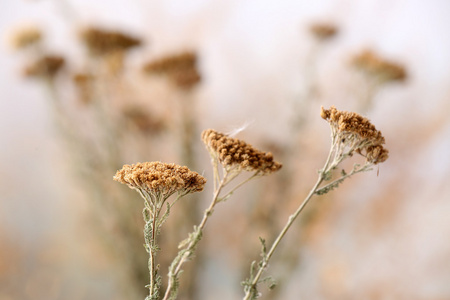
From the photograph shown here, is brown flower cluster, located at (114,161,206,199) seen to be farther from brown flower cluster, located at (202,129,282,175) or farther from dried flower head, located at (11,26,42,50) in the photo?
dried flower head, located at (11,26,42,50)

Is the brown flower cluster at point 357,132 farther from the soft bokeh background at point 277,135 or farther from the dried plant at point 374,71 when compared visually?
the soft bokeh background at point 277,135

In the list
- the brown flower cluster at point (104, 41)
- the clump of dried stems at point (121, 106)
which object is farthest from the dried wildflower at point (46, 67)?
the brown flower cluster at point (104, 41)


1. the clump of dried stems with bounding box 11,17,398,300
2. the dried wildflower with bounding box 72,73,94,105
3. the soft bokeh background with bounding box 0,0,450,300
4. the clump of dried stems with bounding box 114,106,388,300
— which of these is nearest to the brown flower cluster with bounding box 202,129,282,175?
the clump of dried stems with bounding box 114,106,388,300

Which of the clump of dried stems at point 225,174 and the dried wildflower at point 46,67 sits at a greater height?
the dried wildflower at point 46,67

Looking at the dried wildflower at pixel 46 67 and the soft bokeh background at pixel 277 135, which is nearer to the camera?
the dried wildflower at pixel 46 67

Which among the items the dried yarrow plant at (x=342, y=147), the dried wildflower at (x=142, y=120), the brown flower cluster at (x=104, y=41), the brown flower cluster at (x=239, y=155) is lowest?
the dried yarrow plant at (x=342, y=147)

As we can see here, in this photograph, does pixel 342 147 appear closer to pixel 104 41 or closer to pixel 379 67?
pixel 379 67

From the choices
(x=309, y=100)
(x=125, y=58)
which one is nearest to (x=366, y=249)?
(x=309, y=100)
